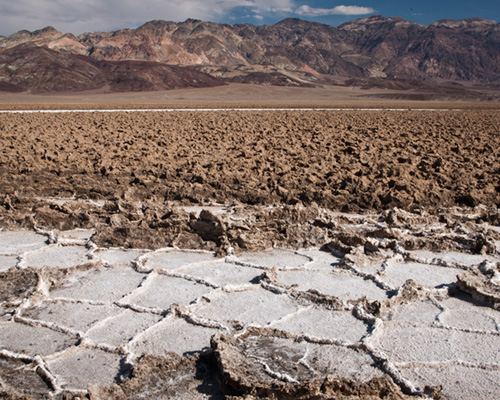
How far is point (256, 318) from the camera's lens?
10.8 ft

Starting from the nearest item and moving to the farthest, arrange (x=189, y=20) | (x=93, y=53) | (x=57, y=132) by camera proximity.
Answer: (x=57, y=132) < (x=93, y=53) < (x=189, y=20)

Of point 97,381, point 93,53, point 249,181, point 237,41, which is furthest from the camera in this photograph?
point 237,41

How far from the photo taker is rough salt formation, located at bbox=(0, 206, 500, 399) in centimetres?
258

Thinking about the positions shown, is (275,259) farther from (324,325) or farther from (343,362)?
(343,362)

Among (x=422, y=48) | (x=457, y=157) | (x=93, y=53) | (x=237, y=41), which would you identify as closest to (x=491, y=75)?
(x=422, y=48)

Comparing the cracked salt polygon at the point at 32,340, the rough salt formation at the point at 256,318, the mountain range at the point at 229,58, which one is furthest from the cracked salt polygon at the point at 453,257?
the mountain range at the point at 229,58

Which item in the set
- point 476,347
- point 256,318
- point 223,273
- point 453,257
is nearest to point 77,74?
point 223,273

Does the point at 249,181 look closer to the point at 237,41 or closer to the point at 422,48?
the point at 237,41

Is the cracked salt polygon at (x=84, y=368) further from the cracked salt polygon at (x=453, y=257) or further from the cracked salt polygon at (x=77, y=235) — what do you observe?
the cracked salt polygon at (x=453, y=257)

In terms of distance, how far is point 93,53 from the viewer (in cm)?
9794

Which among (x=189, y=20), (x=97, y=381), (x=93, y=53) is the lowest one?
(x=97, y=381)

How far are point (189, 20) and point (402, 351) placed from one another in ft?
508

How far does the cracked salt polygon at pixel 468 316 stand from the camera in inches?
126

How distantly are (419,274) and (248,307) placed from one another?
1457 millimetres
